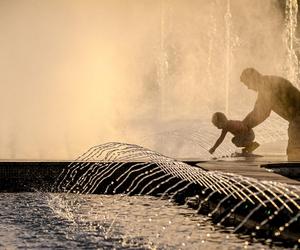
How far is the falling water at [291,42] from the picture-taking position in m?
26.9

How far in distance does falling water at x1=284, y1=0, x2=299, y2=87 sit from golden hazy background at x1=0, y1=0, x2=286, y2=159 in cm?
29

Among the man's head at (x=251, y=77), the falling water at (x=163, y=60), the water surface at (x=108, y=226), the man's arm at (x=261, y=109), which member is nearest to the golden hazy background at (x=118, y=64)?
the falling water at (x=163, y=60)

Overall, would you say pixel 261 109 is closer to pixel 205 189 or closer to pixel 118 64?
pixel 205 189

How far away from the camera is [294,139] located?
37.4ft

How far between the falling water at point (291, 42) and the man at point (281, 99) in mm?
14991

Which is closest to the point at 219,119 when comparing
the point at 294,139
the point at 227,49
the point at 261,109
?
the point at 261,109

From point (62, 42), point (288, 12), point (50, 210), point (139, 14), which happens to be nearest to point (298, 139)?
point (50, 210)

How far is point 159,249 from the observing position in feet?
20.7

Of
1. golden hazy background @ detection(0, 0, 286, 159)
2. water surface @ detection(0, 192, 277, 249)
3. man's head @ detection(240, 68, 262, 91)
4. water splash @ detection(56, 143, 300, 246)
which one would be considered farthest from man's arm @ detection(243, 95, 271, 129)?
golden hazy background @ detection(0, 0, 286, 159)

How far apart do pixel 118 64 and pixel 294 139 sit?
15.7 metres

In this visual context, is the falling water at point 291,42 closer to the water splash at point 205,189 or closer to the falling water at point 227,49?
the falling water at point 227,49

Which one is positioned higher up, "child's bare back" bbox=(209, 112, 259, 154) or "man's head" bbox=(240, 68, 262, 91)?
"man's head" bbox=(240, 68, 262, 91)

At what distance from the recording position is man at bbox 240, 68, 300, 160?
37.4 feet

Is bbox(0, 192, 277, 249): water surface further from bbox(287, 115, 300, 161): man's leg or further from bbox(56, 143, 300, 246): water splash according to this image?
bbox(287, 115, 300, 161): man's leg
